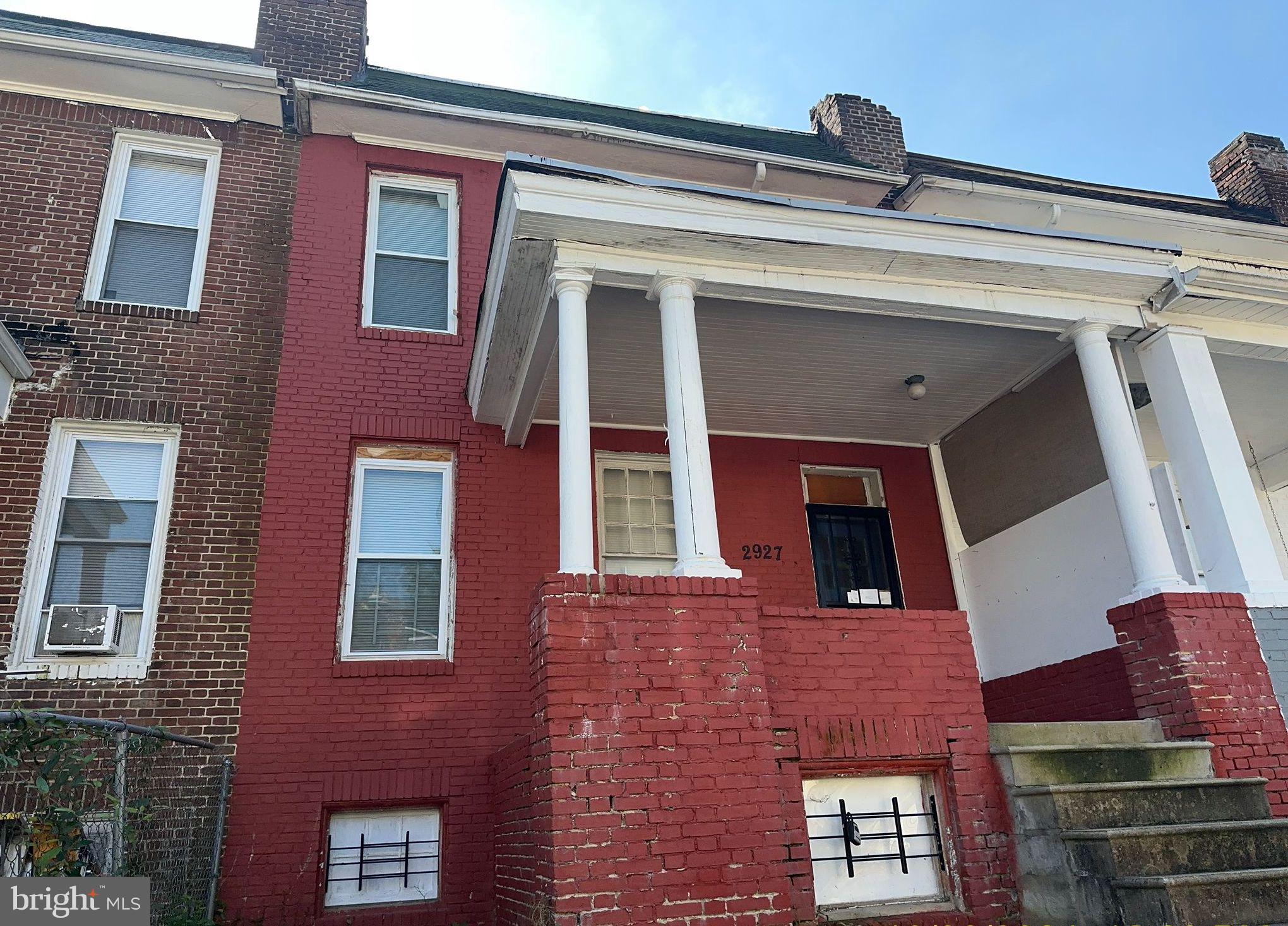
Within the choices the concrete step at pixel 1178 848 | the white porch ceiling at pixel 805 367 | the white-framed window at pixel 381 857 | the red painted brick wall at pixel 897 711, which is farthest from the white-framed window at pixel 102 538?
the concrete step at pixel 1178 848

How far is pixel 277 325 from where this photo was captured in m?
7.59

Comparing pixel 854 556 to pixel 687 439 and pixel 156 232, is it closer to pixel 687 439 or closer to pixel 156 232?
pixel 687 439

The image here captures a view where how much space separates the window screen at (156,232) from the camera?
7645mm

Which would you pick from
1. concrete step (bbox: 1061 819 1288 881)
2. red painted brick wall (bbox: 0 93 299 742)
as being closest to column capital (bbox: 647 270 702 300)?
concrete step (bbox: 1061 819 1288 881)

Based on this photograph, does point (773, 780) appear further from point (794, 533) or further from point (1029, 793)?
point (794, 533)

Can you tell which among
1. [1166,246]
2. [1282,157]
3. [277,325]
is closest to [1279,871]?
[1166,246]

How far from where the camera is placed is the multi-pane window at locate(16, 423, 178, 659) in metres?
6.40

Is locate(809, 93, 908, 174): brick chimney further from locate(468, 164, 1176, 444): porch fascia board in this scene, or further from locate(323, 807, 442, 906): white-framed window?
locate(323, 807, 442, 906): white-framed window

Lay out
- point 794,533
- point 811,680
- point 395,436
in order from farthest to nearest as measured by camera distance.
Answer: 1. point 794,533
2. point 395,436
3. point 811,680

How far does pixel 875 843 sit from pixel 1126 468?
2.88 metres

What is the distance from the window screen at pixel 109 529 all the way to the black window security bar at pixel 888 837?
499 cm

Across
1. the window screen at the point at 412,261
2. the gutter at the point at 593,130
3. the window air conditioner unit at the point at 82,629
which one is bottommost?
the window air conditioner unit at the point at 82,629

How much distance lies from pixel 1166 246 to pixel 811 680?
4.01m

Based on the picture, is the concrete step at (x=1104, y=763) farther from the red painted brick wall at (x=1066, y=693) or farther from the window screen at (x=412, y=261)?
the window screen at (x=412, y=261)
